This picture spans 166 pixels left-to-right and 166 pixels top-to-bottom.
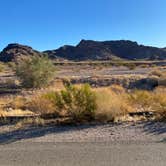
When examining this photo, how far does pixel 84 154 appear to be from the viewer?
9.38 metres

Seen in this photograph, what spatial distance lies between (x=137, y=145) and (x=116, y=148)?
64cm

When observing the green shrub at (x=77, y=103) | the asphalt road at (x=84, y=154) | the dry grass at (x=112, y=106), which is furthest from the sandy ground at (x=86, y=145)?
the green shrub at (x=77, y=103)

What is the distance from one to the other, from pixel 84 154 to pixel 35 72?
28.5m

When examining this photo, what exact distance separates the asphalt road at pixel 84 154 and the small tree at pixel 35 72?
1042 inches

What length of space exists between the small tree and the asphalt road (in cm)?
2645

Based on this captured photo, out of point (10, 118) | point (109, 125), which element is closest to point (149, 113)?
point (109, 125)

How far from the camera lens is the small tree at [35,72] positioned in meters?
37.2

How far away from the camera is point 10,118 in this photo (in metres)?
15.9

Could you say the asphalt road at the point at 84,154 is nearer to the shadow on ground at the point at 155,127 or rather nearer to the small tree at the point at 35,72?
the shadow on ground at the point at 155,127

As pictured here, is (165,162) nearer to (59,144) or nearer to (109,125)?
(59,144)

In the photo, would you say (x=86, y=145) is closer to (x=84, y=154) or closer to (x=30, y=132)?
(x=84, y=154)

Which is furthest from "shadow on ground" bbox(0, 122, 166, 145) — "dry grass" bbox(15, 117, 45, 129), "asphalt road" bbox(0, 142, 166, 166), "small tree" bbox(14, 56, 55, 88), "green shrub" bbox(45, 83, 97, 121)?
"small tree" bbox(14, 56, 55, 88)

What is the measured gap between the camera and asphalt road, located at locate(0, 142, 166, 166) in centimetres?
865

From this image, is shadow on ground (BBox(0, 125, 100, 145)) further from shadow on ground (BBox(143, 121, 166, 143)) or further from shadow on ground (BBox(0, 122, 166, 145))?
shadow on ground (BBox(143, 121, 166, 143))
